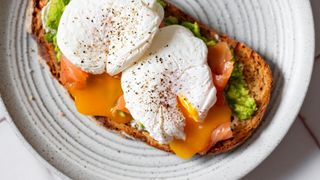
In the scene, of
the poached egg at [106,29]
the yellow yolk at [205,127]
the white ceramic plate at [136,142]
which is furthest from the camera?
the white ceramic plate at [136,142]

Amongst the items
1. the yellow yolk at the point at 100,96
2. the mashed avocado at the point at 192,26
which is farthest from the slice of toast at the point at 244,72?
the yellow yolk at the point at 100,96

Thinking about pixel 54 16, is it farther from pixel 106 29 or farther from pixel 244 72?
pixel 244 72

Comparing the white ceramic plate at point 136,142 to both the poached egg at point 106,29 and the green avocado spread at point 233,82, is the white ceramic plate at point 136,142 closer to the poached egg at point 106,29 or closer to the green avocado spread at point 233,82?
the green avocado spread at point 233,82

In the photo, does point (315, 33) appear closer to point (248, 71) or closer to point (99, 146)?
point (248, 71)

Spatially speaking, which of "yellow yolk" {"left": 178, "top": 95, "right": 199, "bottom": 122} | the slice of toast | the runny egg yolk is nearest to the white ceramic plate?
the slice of toast

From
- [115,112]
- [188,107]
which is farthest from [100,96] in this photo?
[188,107]

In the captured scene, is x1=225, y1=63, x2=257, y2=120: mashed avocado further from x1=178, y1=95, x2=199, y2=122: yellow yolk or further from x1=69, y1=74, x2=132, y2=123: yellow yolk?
x1=69, y1=74, x2=132, y2=123: yellow yolk
